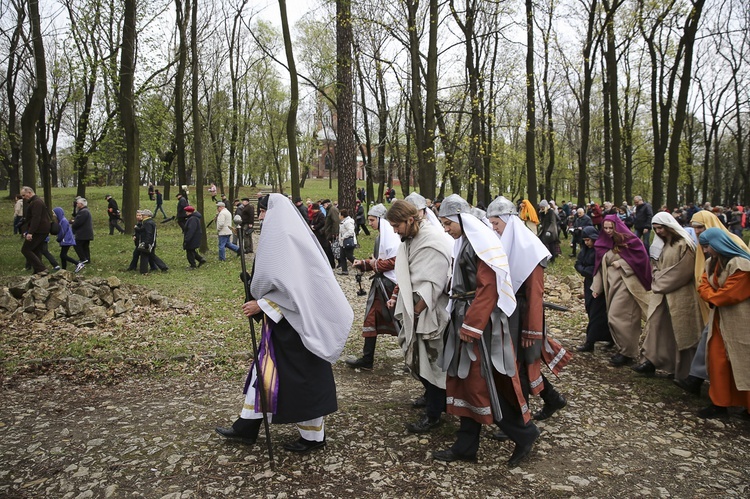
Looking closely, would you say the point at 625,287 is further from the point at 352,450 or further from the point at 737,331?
the point at 352,450

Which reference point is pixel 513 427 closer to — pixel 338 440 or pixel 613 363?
pixel 338 440

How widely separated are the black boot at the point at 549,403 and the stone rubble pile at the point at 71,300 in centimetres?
667

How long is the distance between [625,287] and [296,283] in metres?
4.54

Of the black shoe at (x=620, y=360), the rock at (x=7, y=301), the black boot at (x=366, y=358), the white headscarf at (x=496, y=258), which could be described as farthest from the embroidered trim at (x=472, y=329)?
the rock at (x=7, y=301)

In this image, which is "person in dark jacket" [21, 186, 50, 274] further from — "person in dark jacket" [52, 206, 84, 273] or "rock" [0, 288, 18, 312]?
"rock" [0, 288, 18, 312]

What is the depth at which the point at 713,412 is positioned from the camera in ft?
16.8

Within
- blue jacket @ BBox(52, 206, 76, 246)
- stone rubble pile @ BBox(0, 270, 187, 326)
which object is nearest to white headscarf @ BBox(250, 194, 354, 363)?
stone rubble pile @ BBox(0, 270, 187, 326)

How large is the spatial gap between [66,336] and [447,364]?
19.8 feet

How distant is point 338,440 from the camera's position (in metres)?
4.55

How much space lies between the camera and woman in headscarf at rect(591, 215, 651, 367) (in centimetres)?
655

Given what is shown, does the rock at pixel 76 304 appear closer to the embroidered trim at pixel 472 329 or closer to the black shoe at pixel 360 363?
the black shoe at pixel 360 363

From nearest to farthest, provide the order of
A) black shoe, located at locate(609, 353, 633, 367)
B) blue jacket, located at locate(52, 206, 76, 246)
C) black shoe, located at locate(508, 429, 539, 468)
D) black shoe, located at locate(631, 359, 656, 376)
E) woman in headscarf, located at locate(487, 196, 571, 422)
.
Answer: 1. black shoe, located at locate(508, 429, 539, 468)
2. woman in headscarf, located at locate(487, 196, 571, 422)
3. black shoe, located at locate(631, 359, 656, 376)
4. black shoe, located at locate(609, 353, 633, 367)
5. blue jacket, located at locate(52, 206, 76, 246)

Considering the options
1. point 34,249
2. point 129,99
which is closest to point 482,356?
point 34,249

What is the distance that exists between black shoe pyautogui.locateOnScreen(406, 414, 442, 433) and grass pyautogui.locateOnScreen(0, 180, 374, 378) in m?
2.67
